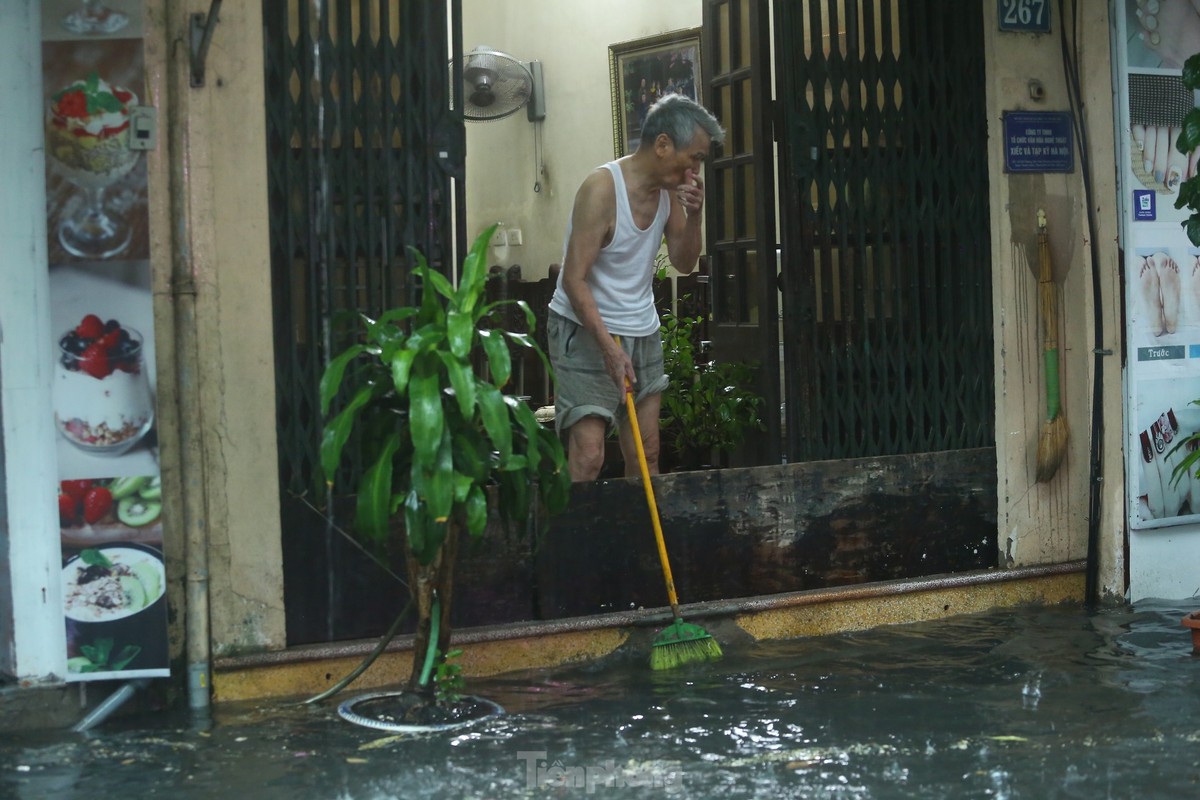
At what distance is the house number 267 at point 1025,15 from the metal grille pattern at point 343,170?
248 cm

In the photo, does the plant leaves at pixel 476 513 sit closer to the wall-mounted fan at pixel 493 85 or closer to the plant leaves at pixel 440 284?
the plant leaves at pixel 440 284

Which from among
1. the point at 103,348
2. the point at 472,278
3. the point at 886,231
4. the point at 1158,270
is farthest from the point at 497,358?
the point at 1158,270

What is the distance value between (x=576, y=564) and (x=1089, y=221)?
8.93 ft

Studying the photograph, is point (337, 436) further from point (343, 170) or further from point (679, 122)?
point (679, 122)

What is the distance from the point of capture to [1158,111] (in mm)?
6207

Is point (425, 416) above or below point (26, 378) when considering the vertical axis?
below

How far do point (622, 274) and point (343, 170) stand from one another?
116 centimetres

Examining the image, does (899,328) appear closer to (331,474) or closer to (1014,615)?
(1014,615)

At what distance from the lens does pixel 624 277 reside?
18.4 ft

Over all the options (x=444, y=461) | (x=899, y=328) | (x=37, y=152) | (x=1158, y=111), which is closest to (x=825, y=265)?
(x=899, y=328)

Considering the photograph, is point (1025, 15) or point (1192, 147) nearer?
point (1192, 147)

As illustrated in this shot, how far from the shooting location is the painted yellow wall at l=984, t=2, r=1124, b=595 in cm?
616

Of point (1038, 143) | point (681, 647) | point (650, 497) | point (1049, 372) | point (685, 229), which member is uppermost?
point (1038, 143)

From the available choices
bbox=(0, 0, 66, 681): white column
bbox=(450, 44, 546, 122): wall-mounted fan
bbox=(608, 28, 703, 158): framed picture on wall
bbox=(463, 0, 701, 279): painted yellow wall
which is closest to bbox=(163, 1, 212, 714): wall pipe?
bbox=(0, 0, 66, 681): white column
